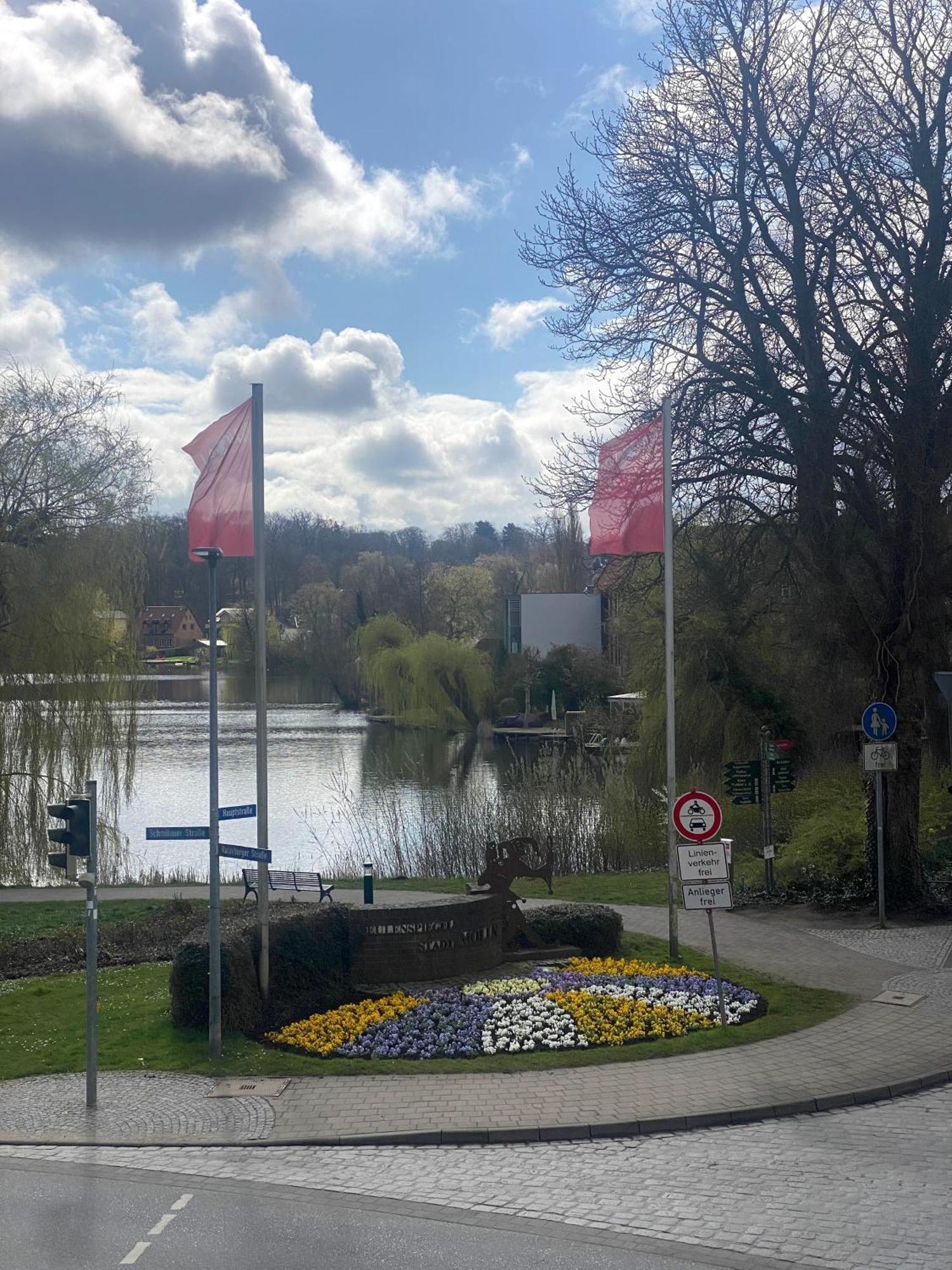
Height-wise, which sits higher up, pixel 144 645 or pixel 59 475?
pixel 59 475

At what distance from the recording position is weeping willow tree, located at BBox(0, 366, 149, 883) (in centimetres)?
2284

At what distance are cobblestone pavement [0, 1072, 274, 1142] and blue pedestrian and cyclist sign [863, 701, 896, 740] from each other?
33.3 ft

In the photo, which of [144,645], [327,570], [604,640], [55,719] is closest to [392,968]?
[55,719]

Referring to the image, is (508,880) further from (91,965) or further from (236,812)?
(91,965)

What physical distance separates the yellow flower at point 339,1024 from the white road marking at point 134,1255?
449 cm

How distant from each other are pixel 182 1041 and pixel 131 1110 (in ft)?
5.95

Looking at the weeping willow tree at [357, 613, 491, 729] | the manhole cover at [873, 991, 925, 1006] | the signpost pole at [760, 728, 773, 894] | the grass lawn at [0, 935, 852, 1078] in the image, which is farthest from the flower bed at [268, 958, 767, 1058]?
the weeping willow tree at [357, 613, 491, 729]

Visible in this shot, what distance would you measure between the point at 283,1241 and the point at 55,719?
18.1 meters

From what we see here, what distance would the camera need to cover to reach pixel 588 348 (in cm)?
1908

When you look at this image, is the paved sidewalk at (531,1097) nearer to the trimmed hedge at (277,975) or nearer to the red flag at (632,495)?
the trimmed hedge at (277,975)

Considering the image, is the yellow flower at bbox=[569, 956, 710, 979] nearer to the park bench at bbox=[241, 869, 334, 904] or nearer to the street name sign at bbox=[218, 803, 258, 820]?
the street name sign at bbox=[218, 803, 258, 820]

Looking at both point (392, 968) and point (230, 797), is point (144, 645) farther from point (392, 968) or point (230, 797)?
point (392, 968)

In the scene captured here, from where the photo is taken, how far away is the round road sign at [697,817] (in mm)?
12344

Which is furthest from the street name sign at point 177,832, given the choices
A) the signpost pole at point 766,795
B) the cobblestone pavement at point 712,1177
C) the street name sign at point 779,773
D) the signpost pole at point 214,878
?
the street name sign at point 779,773
